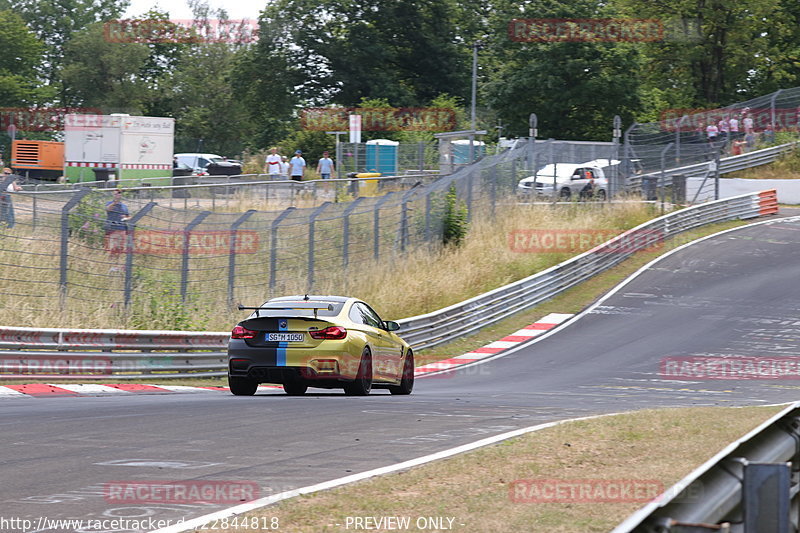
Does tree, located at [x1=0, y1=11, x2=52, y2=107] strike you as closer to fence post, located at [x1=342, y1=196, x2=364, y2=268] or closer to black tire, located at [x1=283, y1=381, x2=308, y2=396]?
fence post, located at [x1=342, y1=196, x2=364, y2=268]

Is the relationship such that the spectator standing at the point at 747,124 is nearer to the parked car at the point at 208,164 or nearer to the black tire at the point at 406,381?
the parked car at the point at 208,164

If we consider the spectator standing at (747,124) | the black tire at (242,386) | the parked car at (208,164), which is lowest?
the black tire at (242,386)

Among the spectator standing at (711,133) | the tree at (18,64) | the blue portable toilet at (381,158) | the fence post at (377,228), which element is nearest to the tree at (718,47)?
the spectator standing at (711,133)

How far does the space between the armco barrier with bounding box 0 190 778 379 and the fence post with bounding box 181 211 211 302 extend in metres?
1.19

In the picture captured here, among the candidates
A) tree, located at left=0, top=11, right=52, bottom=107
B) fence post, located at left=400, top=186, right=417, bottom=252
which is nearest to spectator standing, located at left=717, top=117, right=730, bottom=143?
fence post, located at left=400, top=186, right=417, bottom=252

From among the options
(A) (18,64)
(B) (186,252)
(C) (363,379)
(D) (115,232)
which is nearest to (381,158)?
(B) (186,252)

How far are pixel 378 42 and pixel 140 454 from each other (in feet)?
240

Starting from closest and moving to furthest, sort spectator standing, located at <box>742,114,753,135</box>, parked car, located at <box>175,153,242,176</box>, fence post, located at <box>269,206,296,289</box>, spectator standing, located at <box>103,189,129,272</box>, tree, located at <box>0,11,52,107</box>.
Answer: spectator standing, located at <box>103,189,129,272</box>
fence post, located at <box>269,206,296,289</box>
spectator standing, located at <box>742,114,753,135</box>
parked car, located at <box>175,153,242,176</box>
tree, located at <box>0,11,52,107</box>

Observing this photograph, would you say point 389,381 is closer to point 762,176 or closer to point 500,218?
point 500,218

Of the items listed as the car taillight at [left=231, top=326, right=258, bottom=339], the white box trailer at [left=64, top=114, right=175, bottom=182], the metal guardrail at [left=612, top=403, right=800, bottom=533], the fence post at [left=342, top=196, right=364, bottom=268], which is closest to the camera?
the metal guardrail at [left=612, top=403, right=800, bottom=533]

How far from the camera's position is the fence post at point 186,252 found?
18812 mm

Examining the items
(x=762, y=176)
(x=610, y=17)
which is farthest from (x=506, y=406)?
(x=610, y=17)

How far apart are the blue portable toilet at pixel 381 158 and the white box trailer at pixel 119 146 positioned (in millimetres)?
7653

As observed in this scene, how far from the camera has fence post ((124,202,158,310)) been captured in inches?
701
